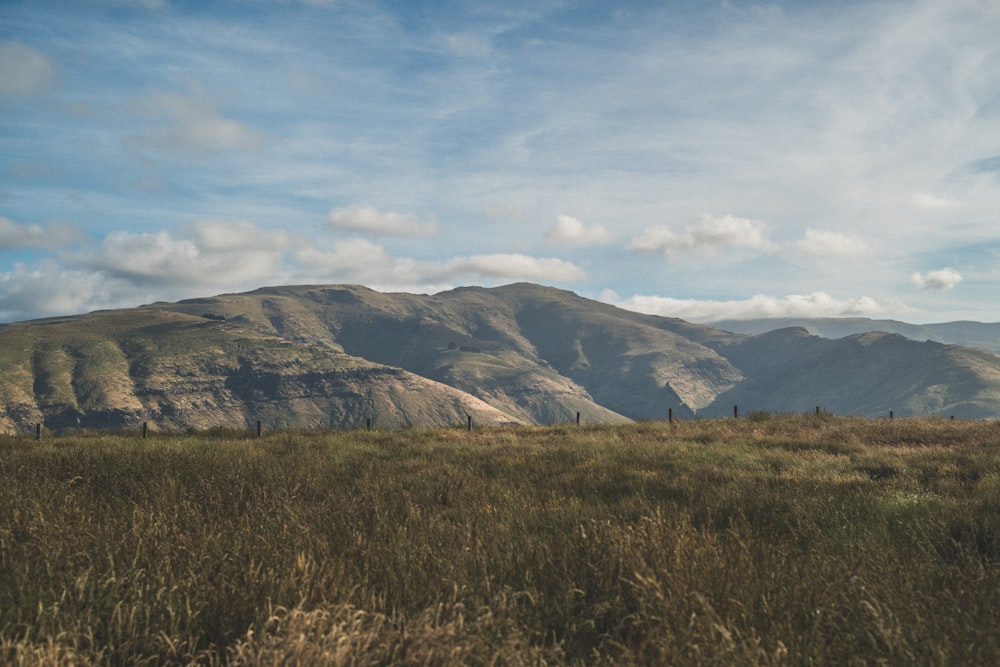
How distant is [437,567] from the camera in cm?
452

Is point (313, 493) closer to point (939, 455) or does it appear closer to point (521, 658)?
point (521, 658)

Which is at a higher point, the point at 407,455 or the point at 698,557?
the point at 698,557

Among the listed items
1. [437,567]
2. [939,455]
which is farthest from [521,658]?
[939,455]

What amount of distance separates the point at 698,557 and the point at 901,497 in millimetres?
5192

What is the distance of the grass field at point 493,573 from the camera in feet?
10.2

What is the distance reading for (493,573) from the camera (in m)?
4.43

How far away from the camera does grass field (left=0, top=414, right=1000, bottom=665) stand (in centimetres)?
311

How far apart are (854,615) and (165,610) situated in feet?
13.7

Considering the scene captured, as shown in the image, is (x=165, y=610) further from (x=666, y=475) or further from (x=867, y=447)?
(x=867, y=447)

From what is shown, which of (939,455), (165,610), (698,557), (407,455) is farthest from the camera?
(407,455)

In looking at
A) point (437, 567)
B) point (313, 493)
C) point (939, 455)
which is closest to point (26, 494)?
point (313, 493)

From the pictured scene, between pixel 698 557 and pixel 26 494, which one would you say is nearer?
pixel 698 557

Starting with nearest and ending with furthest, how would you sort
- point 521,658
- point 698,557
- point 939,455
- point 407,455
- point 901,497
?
point 521,658, point 698,557, point 901,497, point 939,455, point 407,455

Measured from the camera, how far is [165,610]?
353cm
